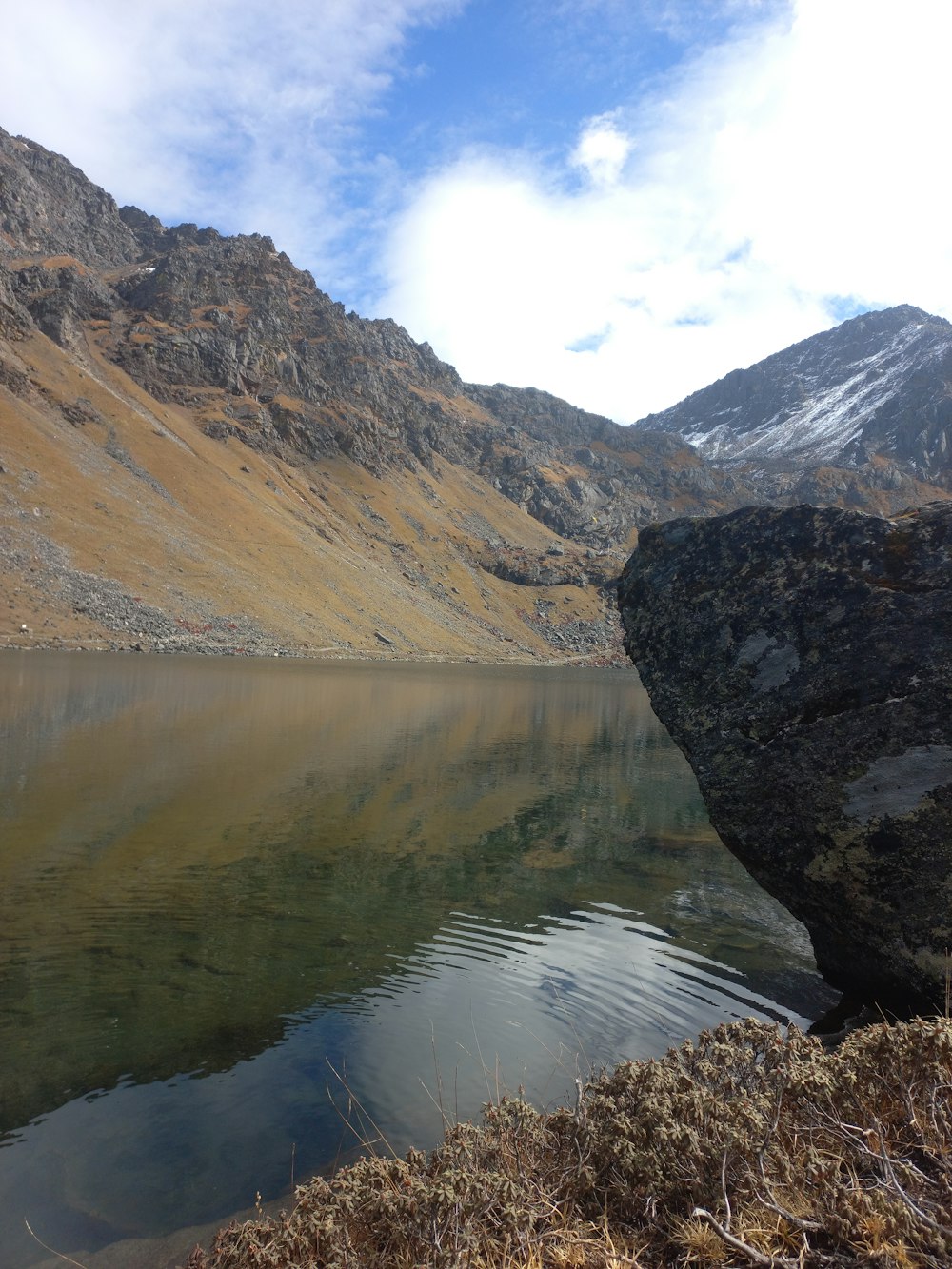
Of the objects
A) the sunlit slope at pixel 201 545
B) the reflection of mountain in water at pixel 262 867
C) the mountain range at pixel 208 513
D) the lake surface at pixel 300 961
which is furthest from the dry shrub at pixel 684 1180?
the sunlit slope at pixel 201 545

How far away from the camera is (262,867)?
47.4 feet

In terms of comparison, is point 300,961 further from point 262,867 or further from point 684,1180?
point 684,1180

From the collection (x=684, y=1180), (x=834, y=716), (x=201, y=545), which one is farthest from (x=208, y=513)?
(x=684, y=1180)

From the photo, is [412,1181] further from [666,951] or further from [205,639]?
[205,639]

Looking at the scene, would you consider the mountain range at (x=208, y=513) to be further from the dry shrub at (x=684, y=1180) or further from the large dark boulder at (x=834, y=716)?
the dry shrub at (x=684, y=1180)

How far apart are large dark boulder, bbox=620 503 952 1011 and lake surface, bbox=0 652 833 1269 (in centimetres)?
211

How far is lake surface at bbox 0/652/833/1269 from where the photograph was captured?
6402mm

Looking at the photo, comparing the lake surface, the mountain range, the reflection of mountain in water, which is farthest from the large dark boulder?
the mountain range

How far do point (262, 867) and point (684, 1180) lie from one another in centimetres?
1193

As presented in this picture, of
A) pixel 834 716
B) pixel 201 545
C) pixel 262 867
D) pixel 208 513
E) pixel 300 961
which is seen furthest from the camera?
pixel 208 513

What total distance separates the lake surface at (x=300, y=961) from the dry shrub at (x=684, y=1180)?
2.05 meters

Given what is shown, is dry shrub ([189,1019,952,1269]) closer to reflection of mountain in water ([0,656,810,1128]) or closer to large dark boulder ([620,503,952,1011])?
large dark boulder ([620,503,952,1011])

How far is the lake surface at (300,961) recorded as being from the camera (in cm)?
640

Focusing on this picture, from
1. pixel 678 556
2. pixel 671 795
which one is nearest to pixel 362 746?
pixel 671 795
